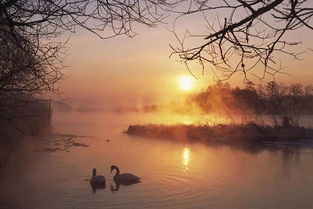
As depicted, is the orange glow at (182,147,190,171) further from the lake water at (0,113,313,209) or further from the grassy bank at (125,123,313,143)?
the grassy bank at (125,123,313,143)

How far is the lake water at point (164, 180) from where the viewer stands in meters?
10.2

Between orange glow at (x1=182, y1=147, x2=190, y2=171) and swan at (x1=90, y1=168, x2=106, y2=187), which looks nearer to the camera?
swan at (x1=90, y1=168, x2=106, y2=187)

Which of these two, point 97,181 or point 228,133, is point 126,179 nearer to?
point 97,181

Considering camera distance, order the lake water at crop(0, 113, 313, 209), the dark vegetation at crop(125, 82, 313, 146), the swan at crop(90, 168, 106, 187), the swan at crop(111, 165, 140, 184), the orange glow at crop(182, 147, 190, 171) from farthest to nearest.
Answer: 1. the dark vegetation at crop(125, 82, 313, 146)
2. the orange glow at crop(182, 147, 190, 171)
3. the swan at crop(111, 165, 140, 184)
4. the swan at crop(90, 168, 106, 187)
5. the lake water at crop(0, 113, 313, 209)

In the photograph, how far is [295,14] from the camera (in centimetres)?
254

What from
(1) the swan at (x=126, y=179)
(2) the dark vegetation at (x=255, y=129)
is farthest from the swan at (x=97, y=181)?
(2) the dark vegetation at (x=255, y=129)

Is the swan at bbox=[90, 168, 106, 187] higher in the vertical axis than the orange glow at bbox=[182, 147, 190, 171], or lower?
lower

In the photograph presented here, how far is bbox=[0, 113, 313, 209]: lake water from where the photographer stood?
10203 mm

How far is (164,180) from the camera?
42.3 feet

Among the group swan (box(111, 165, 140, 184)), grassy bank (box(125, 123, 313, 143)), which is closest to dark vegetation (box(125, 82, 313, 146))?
grassy bank (box(125, 123, 313, 143))

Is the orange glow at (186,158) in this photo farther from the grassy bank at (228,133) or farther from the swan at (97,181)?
the grassy bank at (228,133)

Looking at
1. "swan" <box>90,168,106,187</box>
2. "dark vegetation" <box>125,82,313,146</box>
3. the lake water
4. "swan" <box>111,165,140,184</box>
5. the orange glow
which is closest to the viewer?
the lake water

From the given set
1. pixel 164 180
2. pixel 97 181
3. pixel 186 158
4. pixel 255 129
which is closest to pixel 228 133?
pixel 255 129

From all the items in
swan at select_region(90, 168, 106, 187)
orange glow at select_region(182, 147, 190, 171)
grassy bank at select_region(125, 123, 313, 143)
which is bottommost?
swan at select_region(90, 168, 106, 187)
